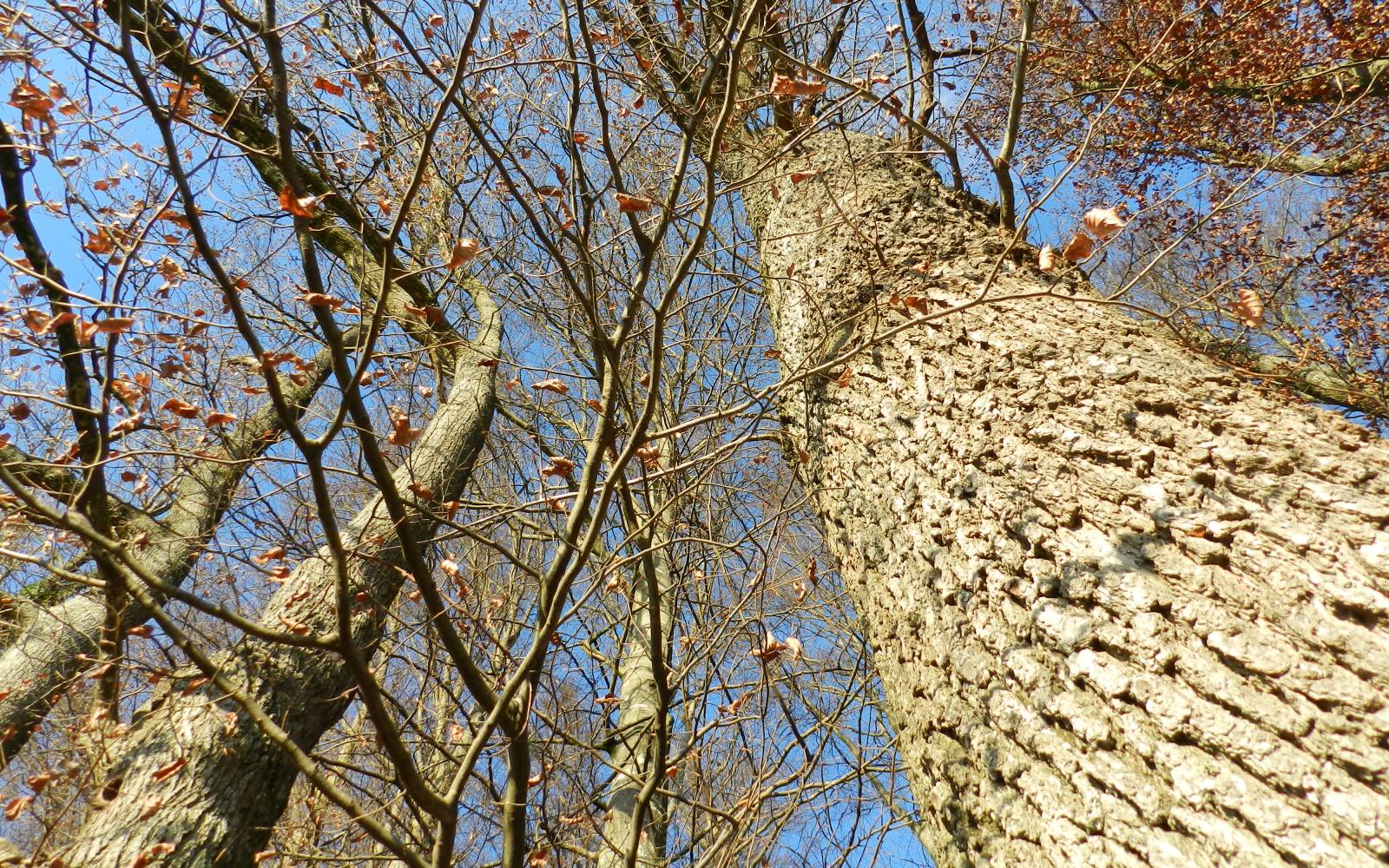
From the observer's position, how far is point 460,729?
9.11 ft

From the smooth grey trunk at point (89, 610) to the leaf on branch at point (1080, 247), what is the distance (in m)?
2.61

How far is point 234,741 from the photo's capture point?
2.37 meters

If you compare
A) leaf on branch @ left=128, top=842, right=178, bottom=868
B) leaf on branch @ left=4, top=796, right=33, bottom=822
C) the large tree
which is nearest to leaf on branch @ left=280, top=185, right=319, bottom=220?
the large tree

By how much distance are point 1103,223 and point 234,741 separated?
2.86 meters

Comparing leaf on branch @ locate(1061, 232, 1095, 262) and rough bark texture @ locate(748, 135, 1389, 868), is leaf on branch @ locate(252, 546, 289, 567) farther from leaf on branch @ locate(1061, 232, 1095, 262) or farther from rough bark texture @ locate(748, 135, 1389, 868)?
leaf on branch @ locate(1061, 232, 1095, 262)

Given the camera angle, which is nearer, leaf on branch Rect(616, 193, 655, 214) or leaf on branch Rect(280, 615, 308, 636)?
leaf on branch Rect(616, 193, 655, 214)

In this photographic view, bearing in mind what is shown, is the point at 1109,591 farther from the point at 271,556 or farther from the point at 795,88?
the point at 271,556

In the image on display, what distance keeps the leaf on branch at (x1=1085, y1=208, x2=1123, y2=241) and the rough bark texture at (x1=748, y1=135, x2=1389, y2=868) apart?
0.15m

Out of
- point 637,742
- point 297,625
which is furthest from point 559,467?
point 637,742

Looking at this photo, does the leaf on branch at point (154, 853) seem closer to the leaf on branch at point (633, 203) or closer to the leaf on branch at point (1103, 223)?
the leaf on branch at point (633, 203)

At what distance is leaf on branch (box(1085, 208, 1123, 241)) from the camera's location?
4.68ft

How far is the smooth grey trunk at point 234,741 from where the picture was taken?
219cm

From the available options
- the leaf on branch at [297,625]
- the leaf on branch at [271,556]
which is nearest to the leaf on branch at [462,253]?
the leaf on branch at [271,556]

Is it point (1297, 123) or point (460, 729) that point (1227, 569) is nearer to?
point (460, 729)
